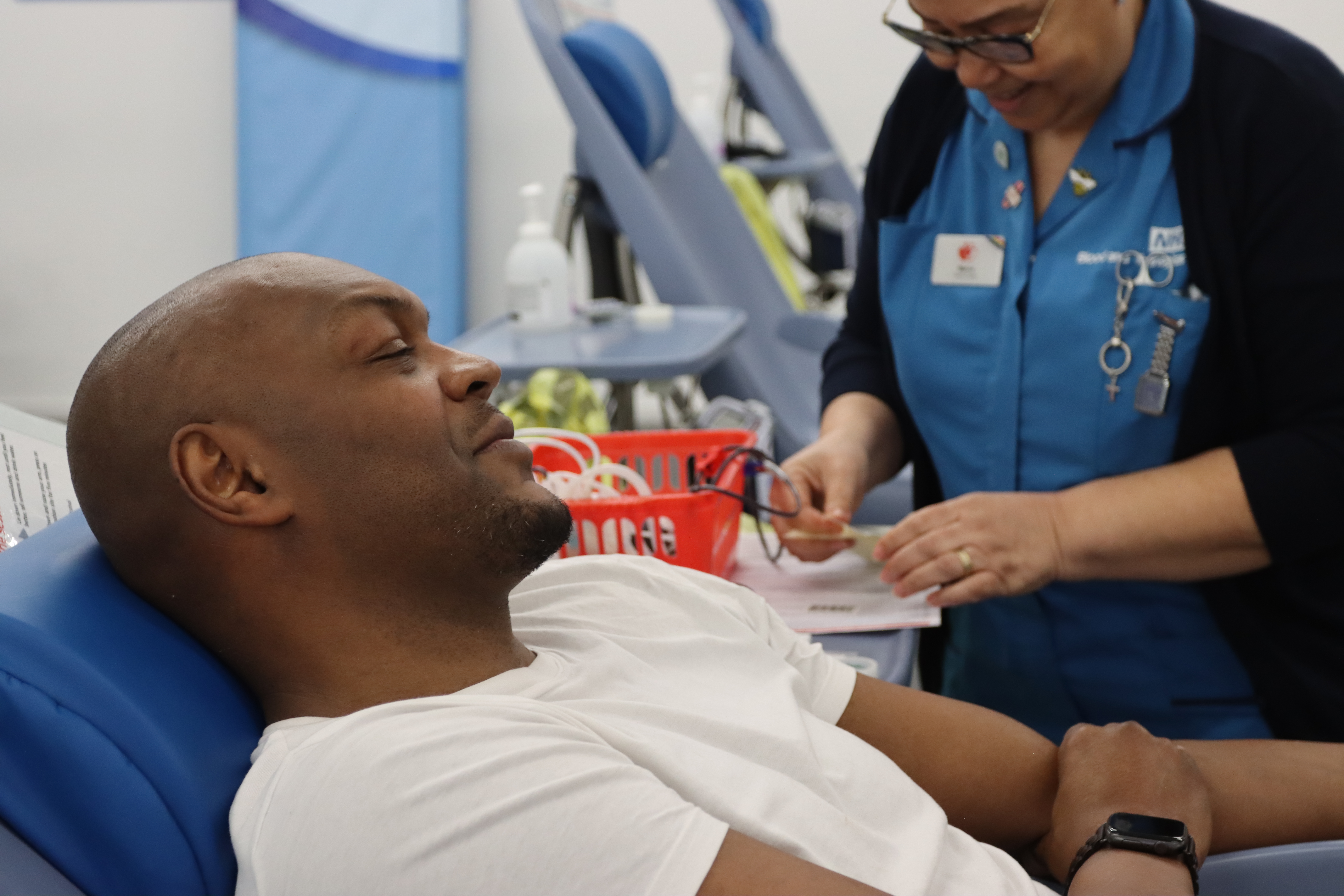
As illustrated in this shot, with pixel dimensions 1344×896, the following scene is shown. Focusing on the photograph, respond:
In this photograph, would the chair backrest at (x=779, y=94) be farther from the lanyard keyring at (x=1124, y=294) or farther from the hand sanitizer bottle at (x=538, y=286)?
the lanyard keyring at (x=1124, y=294)

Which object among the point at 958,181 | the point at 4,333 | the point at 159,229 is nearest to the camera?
the point at 958,181

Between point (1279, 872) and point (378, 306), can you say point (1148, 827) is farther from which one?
point (378, 306)

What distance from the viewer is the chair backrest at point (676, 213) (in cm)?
→ 244

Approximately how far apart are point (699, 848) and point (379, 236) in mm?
4290

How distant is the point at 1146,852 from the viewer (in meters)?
0.92

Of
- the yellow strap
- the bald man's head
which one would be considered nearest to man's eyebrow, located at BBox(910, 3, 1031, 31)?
the bald man's head

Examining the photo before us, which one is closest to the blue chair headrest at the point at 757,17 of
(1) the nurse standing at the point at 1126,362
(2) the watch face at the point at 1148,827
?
(1) the nurse standing at the point at 1126,362

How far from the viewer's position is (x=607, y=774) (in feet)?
2.46

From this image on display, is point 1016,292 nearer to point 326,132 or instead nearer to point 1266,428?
point 1266,428

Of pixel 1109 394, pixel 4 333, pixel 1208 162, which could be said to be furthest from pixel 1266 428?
pixel 4 333

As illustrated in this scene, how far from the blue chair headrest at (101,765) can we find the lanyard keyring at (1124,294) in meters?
1.03

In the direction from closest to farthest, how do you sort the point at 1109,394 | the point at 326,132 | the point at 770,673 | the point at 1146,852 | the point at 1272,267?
the point at 1146,852 < the point at 770,673 < the point at 1272,267 < the point at 1109,394 < the point at 326,132

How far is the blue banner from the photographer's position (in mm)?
4371

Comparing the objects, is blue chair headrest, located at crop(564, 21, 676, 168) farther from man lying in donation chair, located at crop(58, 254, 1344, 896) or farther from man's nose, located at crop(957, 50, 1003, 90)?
man lying in donation chair, located at crop(58, 254, 1344, 896)
